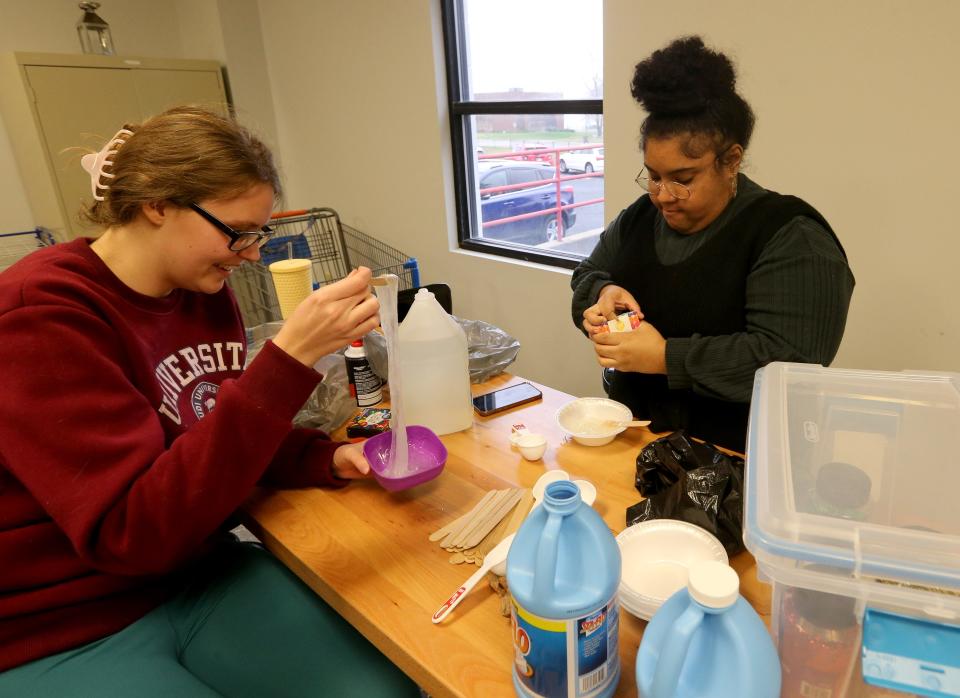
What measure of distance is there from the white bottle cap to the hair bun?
3.42ft

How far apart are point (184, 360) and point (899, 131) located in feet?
6.08

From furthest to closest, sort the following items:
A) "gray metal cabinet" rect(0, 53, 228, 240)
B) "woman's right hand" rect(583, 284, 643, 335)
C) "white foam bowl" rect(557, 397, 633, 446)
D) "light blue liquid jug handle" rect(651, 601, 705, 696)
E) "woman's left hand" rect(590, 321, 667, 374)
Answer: "gray metal cabinet" rect(0, 53, 228, 240)
"woman's right hand" rect(583, 284, 643, 335)
"woman's left hand" rect(590, 321, 667, 374)
"white foam bowl" rect(557, 397, 633, 446)
"light blue liquid jug handle" rect(651, 601, 705, 696)

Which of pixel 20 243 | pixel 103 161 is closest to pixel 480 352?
pixel 103 161

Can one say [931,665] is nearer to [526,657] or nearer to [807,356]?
[526,657]

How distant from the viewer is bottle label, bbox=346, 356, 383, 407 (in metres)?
1.42

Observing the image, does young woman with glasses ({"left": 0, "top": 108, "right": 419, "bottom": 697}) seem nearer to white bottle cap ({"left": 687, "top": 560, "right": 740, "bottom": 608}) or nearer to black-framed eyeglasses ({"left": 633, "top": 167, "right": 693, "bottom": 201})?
white bottle cap ({"left": 687, "top": 560, "right": 740, "bottom": 608})

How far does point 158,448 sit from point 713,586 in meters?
0.77

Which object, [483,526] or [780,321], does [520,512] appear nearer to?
[483,526]

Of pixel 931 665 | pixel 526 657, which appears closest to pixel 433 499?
pixel 526 657

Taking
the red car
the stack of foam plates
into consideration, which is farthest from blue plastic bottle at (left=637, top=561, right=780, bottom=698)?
the red car

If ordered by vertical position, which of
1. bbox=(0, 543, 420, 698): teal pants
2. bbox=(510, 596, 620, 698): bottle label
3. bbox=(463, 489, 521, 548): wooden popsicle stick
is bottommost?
bbox=(0, 543, 420, 698): teal pants

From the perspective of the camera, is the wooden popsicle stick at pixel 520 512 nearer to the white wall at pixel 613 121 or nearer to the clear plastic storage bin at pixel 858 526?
the clear plastic storage bin at pixel 858 526

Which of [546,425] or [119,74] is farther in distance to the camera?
[119,74]

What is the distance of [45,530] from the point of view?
900mm
